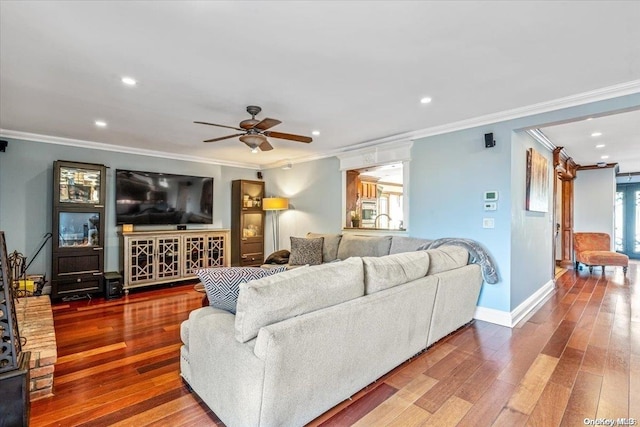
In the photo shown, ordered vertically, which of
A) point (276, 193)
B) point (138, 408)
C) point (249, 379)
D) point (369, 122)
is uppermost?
point (369, 122)

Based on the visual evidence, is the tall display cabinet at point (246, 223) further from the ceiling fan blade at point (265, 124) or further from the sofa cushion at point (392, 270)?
the sofa cushion at point (392, 270)

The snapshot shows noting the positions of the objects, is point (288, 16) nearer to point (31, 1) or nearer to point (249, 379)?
point (31, 1)

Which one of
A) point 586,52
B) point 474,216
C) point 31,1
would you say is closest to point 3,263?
point 31,1

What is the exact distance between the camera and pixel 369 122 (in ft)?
12.7

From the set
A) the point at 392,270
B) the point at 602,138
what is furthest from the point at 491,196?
the point at 602,138

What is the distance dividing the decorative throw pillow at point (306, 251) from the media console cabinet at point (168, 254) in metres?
1.59

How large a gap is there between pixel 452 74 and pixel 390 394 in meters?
2.46

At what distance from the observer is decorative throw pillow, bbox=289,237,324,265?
4961mm

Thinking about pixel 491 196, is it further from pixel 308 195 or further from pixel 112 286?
pixel 112 286

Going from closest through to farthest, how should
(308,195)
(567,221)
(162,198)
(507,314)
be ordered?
(507,314) → (162,198) → (308,195) → (567,221)

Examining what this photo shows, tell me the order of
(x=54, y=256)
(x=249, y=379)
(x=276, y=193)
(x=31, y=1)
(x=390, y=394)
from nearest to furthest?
(x=249, y=379)
(x=31, y=1)
(x=390, y=394)
(x=54, y=256)
(x=276, y=193)

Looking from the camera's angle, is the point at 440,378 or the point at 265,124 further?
the point at 265,124

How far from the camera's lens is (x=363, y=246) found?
4.62 m

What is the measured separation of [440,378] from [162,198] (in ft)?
16.8
